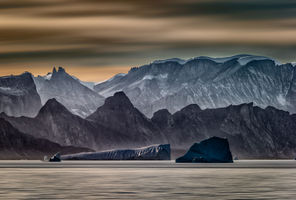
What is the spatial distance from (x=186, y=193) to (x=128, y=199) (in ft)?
35.3

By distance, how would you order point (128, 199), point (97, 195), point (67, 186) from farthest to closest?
point (67, 186), point (97, 195), point (128, 199)

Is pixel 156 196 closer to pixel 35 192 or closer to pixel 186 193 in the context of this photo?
pixel 186 193

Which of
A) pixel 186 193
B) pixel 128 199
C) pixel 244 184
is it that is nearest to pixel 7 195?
pixel 128 199

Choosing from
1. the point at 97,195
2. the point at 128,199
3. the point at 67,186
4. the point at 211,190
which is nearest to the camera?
the point at 128,199

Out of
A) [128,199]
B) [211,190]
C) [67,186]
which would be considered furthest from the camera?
[67,186]

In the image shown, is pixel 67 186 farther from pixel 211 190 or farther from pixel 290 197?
pixel 290 197

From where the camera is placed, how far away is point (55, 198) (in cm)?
7919

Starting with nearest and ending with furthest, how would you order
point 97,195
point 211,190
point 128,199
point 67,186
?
point 128,199, point 97,195, point 211,190, point 67,186

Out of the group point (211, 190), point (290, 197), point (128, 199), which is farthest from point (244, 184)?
point (128, 199)

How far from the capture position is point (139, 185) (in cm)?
10194

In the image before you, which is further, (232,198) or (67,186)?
(67,186)

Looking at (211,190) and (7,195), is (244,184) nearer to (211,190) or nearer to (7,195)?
(211,190)

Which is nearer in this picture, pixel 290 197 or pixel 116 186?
pixel 290 197

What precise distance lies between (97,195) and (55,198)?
5961mm
